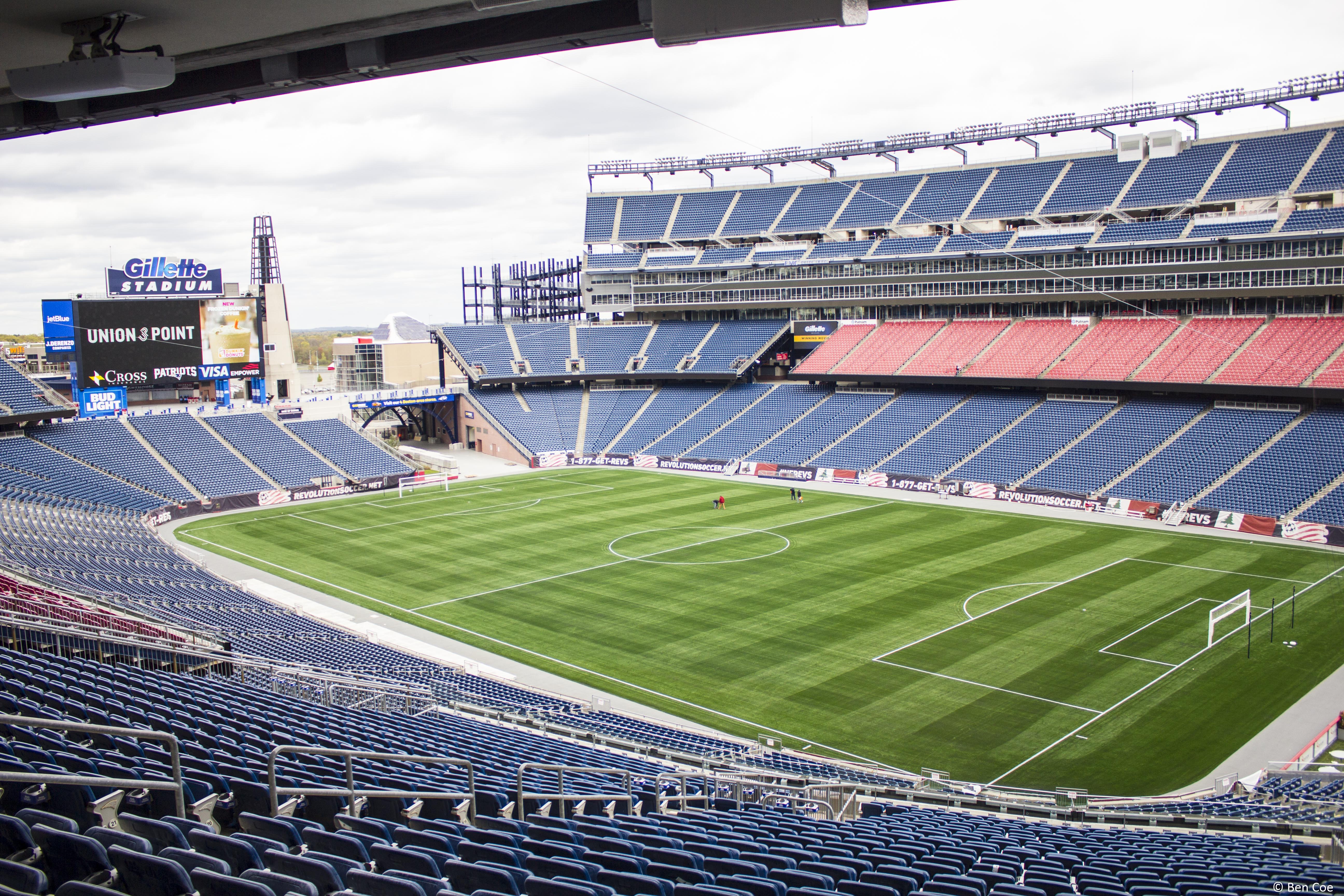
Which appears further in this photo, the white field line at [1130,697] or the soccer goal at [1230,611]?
the soccer goal at [1230,611]

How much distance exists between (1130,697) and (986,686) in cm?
372

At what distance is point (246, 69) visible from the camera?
9758mm

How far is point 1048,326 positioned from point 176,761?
63841 mm

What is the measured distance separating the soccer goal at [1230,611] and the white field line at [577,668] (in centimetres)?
1331

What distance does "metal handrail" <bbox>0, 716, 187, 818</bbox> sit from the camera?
579cm

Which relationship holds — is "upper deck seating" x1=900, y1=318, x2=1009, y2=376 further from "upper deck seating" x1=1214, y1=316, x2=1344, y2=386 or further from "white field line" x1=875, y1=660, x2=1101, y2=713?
"white field line" x1=875, y1=660, x2=1101, y2=713

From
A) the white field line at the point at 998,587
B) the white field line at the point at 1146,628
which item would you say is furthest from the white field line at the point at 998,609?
the white field line at the point at 1146,628

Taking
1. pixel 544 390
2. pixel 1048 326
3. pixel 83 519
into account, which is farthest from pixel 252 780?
pixel 544 390

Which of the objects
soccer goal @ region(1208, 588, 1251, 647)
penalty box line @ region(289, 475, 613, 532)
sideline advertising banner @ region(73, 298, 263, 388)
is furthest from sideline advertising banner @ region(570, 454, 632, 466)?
soccer goal @ region(1208, 588, 1251, 647)

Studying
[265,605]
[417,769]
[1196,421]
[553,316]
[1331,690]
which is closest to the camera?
[417,769]

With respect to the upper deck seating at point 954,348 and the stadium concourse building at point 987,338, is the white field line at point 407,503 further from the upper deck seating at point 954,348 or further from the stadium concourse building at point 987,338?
the upper deck seating at point 954,348

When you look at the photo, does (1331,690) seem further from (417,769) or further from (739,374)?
(739,374)

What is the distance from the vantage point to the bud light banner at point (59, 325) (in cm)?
5081

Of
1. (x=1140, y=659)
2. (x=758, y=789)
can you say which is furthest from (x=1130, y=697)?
(x=758, y=789)
